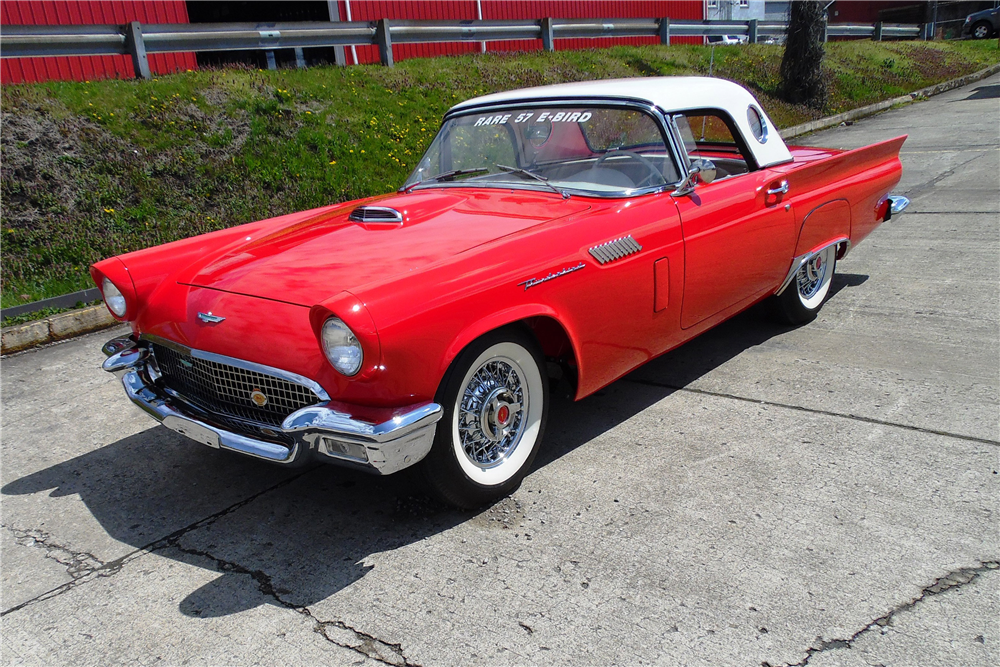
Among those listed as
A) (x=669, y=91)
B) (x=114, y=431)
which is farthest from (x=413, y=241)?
(x=114, y=431)

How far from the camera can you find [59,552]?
3.02 meters

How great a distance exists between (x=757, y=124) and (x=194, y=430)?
3475mm

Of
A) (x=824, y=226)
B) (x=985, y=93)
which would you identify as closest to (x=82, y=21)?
(x=824, y=226)

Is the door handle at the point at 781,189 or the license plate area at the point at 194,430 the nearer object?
the license plate area at the point at 194,430

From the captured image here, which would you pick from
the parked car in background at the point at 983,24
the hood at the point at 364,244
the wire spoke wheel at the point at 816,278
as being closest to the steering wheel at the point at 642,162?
the hood at the point at 364,244

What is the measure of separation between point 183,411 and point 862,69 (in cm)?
1878

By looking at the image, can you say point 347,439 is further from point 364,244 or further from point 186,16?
point 186,16

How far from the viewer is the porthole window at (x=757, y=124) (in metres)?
4.50

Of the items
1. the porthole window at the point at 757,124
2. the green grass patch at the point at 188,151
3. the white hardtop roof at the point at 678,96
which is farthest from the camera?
the green grass patch at the point at 188,151

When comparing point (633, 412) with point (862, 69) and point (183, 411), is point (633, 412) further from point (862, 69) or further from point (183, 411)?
point (862, 69)

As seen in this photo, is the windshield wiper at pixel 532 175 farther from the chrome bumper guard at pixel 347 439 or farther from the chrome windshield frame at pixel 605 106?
the chrome bumper guard at pixel 347 439

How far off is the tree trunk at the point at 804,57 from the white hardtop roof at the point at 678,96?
11112mm

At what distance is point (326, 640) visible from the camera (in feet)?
7.91

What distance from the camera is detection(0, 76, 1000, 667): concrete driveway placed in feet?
7.75
